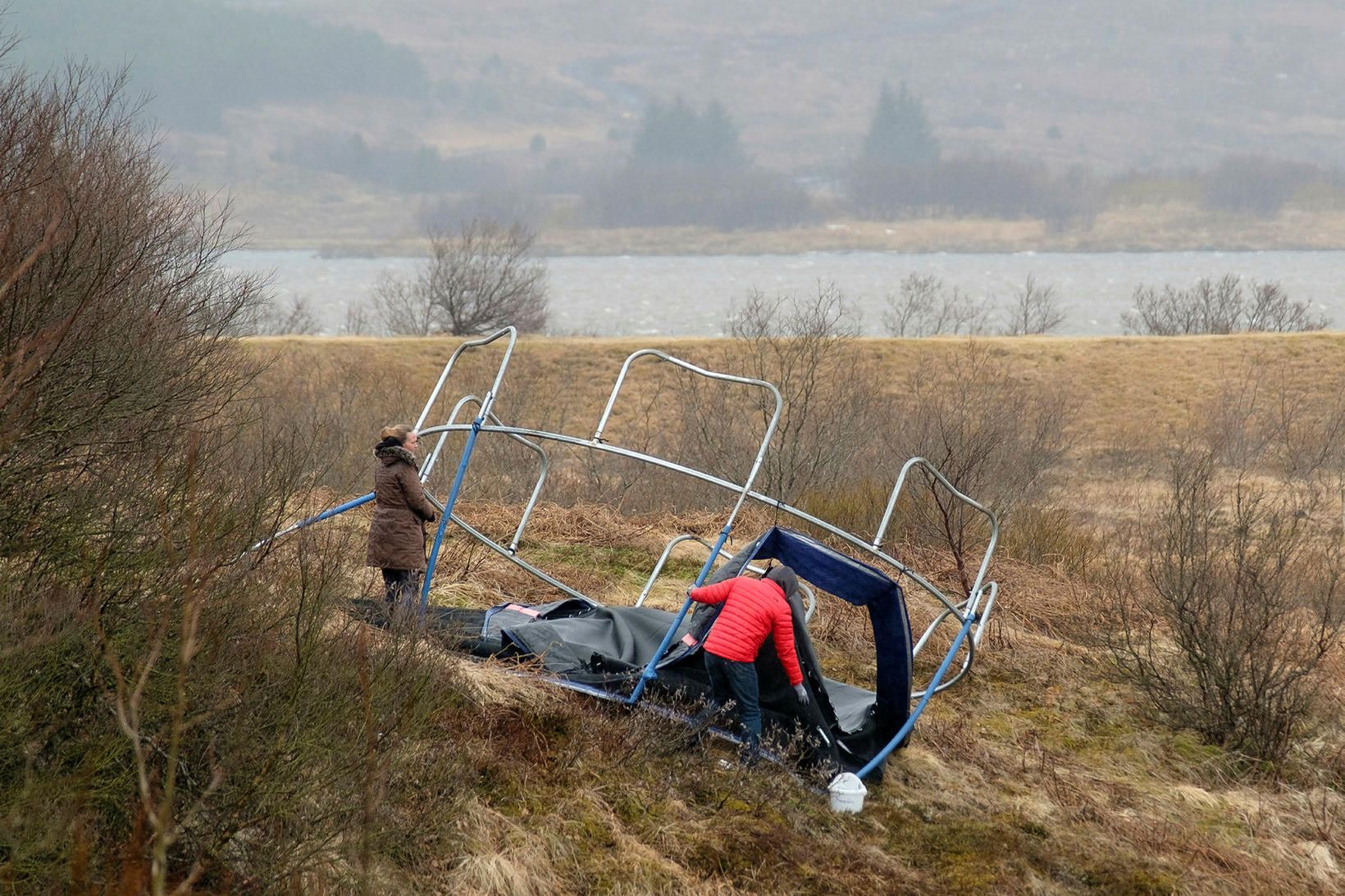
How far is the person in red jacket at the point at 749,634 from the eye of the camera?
26.8 ft

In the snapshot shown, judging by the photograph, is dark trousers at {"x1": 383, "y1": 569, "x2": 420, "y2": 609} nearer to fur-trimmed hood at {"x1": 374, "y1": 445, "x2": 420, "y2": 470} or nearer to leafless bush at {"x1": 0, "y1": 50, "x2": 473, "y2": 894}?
fur-trimmed hood at {"x1": 374, "y1": 445, "x2": 420, "y2": 470}

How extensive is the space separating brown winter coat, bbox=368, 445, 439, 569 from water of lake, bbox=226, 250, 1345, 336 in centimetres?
4582

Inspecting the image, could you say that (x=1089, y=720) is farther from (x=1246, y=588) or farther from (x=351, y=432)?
(x=351, y=432)

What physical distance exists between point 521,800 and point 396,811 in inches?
40.6

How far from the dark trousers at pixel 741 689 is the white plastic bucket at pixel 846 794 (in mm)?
543

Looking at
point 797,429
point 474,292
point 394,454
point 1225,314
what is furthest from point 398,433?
point 1225,314

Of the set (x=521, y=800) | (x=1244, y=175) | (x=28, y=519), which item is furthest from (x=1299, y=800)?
(x=1244, y=175)

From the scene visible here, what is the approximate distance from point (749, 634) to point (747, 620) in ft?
0.29

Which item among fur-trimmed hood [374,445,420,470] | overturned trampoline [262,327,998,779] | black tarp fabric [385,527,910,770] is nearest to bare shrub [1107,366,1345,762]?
overturned trampoline [262,327,998,779]

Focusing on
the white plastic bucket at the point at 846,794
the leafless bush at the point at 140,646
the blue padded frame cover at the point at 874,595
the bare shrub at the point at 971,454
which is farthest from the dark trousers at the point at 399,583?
the bare shrub at the point at 971,454

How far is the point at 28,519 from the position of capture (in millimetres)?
6578

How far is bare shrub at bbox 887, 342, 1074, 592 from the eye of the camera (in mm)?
15484

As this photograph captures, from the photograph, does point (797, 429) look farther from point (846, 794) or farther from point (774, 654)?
point (846, 794)

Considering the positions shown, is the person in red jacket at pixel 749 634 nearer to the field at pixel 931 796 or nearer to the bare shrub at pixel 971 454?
the field at pixel 931 796
